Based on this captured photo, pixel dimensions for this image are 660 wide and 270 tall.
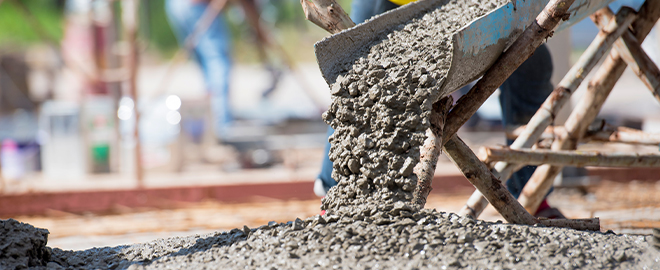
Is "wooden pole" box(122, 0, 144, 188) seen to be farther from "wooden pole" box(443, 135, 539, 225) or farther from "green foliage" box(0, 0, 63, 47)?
"green foliage" box(0, 0, 63, 47)

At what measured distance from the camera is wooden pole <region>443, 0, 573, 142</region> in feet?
5.69

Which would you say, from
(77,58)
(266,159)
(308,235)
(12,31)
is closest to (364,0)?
(308,235)

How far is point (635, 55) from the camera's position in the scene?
2320 mm

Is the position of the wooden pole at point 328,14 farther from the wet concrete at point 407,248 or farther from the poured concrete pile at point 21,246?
the poured concrete pile at point 21,246

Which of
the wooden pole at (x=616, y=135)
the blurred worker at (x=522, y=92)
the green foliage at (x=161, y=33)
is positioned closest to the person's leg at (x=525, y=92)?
the blurred worker at (x=522, y=92)

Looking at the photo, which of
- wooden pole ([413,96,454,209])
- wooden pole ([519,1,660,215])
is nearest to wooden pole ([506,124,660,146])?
wooden pole ([519,1,660,215])

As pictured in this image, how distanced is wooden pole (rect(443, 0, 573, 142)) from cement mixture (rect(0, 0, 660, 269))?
6.5 inches

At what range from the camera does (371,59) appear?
5.80ft

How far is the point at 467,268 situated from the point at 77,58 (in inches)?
328

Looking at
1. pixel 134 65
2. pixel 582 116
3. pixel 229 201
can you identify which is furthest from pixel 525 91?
pixel 134 65

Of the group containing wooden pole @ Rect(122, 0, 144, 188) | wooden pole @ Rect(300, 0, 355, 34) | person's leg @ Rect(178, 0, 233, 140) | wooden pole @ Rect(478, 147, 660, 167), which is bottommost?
wooden pole @ Rect(478, 147, 660, 167)

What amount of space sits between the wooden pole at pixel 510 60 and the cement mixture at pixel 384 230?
0.16m

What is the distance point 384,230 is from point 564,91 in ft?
3.66

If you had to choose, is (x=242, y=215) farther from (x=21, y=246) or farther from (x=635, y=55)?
(x=635, y=55)
